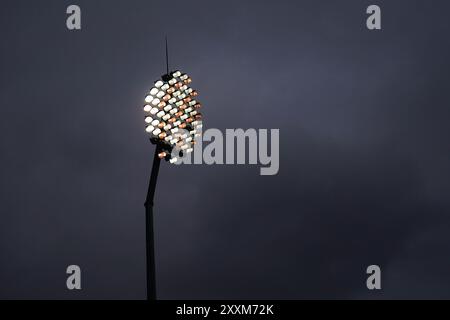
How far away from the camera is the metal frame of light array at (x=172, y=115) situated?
1097cm

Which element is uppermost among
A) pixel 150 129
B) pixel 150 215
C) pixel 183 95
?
pixel 183 95

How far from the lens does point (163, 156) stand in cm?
1082

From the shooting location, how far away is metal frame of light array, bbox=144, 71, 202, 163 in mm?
10969

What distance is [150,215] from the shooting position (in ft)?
32.8

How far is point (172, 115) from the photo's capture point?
11.3 metres
